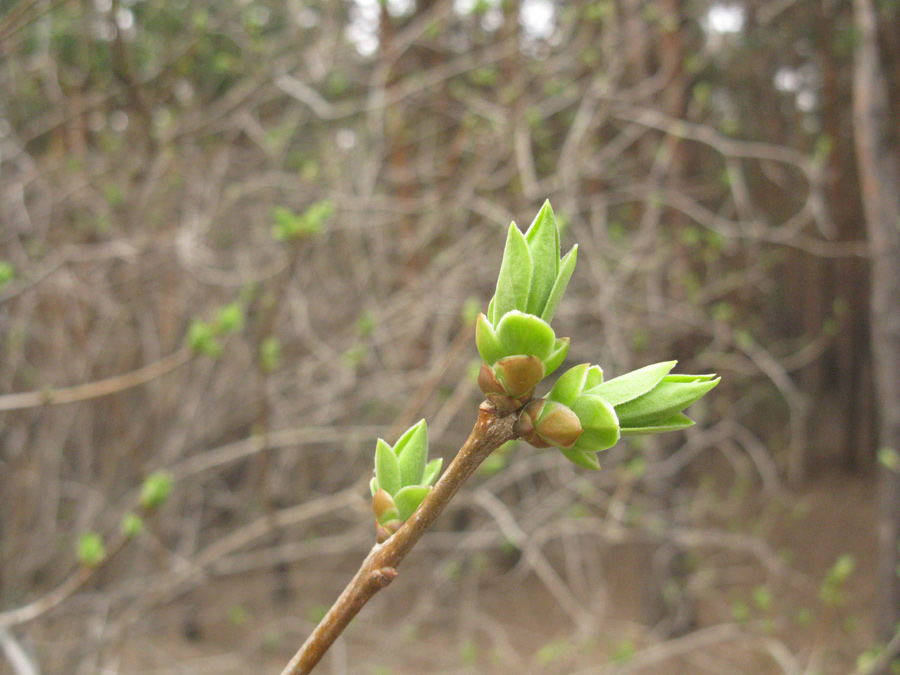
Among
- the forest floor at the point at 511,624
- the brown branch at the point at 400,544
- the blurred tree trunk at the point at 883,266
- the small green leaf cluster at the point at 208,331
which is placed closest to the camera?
the brown branch at the point at 400,544

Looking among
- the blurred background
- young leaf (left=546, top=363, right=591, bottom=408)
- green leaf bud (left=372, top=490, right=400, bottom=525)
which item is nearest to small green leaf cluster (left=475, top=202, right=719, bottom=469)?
young leaf (left=546, top=363, right=591, bottom=408)

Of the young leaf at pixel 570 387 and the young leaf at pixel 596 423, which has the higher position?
the young leaf at pixel 570 387

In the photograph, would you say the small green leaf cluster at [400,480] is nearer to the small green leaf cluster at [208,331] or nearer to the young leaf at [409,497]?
the young leaf at [409,497]

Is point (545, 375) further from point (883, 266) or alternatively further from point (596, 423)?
point (883, 266)

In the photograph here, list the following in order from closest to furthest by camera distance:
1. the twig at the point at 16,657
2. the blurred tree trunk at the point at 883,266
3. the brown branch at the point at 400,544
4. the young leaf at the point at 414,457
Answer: the brown branch at the point at 400,544 → the young leaf at the point at 414,457 → the twig at the point at 16,657 → the blurred tree trunk at the point at 883,266

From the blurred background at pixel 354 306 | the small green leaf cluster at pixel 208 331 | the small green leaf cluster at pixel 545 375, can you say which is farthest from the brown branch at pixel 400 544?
the blurred background at pixel 354 306

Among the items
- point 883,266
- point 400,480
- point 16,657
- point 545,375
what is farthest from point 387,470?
point 883,266
